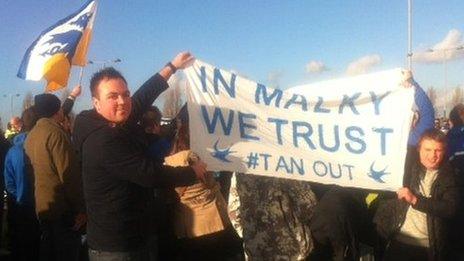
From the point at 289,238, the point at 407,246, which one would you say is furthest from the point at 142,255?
the point at 407,246

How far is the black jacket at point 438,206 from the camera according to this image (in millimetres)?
4191

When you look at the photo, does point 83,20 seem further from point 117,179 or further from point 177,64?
point 117,179

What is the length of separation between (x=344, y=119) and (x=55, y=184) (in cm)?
261

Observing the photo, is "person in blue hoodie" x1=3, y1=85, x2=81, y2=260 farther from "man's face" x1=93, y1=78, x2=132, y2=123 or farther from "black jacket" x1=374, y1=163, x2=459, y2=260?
"black jacket" x1=374, y1=163, x2=459, y2=260

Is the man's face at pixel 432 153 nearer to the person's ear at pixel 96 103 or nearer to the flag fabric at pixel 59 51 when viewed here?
the person's ear at pixel 96 103

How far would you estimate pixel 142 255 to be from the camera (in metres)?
3.41

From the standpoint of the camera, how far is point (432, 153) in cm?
434

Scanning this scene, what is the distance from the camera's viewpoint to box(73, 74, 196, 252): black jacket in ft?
10.3

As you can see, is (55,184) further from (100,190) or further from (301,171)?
(301,171)

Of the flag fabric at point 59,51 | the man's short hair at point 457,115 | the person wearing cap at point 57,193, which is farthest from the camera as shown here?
the man's short hair at point 457,115

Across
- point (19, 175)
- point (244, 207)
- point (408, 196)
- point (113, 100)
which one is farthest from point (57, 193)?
point (408, 196)

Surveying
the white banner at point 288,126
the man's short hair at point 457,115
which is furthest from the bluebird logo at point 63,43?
the man's short hair at point 457,115

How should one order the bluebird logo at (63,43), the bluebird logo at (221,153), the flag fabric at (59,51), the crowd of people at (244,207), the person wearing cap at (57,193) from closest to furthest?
the crowd of people at (244,207), the bluebird logo at (221,153), the person wearing cap at (57,193), the flag fabric at (59,51), the bluebird logo at (63,43)

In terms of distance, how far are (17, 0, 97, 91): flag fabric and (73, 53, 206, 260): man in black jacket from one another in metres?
3.55
